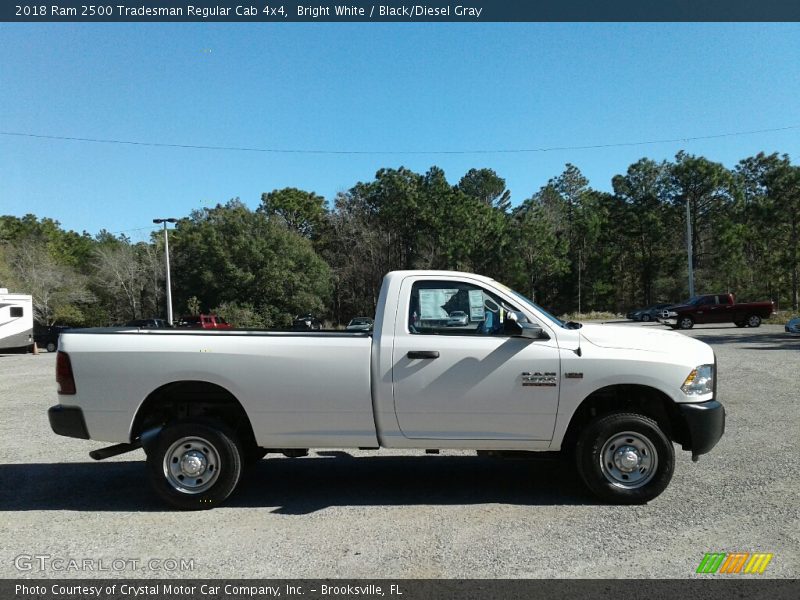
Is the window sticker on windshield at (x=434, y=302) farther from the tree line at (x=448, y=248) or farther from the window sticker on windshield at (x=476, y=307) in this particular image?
the tree line at (x=448, y=248)

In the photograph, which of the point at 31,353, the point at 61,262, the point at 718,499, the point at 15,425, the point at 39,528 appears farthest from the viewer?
the point at 61,262

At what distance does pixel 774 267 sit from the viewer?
61.2m

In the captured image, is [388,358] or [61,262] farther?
[61,262]

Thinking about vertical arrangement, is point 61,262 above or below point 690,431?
above

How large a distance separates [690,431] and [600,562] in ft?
5.62

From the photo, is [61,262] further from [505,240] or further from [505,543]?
[505,543]

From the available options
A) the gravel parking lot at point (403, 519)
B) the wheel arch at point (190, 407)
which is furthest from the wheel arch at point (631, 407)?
the wheel arch at point (190, 407)

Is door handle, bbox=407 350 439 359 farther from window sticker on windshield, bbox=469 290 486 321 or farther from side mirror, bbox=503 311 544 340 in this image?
side mirror, bbox=503 311 544 340

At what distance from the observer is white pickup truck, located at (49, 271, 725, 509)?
550 cm

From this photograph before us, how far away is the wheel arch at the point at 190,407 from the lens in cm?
576

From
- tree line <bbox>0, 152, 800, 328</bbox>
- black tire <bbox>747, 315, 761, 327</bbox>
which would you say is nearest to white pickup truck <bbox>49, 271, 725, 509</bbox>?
black tire <bbox>747, 315, 761, 327</bbox>

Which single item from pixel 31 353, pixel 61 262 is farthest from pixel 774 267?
pixel 61 262

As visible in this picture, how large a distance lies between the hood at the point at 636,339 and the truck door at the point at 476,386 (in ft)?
1.37

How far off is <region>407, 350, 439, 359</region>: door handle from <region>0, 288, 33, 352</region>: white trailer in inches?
1161
